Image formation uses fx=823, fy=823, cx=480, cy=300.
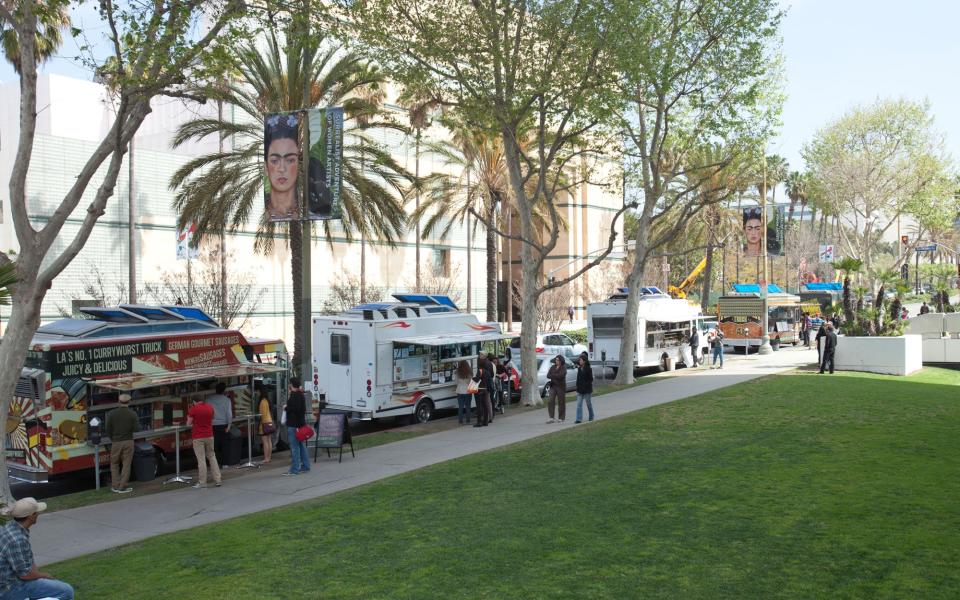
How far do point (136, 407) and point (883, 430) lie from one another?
1381cm

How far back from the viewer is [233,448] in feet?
51.8

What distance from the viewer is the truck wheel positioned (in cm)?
2075

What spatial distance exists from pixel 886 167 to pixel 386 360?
101 feet

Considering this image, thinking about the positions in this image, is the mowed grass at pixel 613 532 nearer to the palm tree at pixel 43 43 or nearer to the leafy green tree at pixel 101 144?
the leafy green tree at pixel 101 144

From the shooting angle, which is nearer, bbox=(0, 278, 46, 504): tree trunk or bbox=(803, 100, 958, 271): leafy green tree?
bbox=(0, 278, 46, 504): tree trunk

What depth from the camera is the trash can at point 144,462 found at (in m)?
14.3

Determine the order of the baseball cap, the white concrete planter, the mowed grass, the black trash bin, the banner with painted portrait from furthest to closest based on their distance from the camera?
the white concrete planter, the black trash bin, the banner with painted portrait, the mowed grass, the baseball cap

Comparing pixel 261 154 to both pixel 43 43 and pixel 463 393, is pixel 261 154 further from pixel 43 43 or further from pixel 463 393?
pixel 463 393

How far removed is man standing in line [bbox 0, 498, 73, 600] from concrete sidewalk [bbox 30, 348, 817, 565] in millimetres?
3338

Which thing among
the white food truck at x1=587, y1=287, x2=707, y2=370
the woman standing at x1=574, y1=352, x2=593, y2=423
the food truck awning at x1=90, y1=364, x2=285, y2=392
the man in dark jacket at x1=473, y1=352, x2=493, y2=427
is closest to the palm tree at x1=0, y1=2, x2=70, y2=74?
the food truck awning at x1=90, y1=364, x2=285, y2=392

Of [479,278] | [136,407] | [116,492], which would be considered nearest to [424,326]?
[136,407]

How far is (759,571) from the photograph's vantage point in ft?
25.6

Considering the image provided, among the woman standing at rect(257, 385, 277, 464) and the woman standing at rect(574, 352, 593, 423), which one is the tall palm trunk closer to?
the woman standing at rect(574, 352, 593, 423)

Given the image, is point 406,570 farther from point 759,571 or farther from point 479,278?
point 479,278
